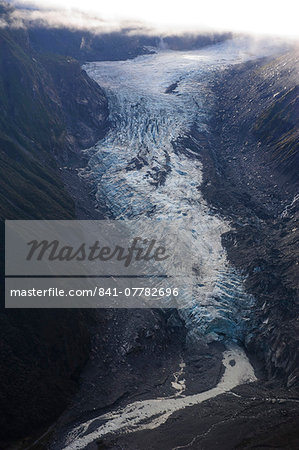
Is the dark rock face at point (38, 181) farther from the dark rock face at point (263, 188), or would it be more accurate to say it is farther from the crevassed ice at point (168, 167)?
the dark rock face at point (263, 188)

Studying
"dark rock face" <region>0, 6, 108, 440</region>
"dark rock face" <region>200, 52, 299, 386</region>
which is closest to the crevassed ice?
"dark rock face" <region>200, 52, 299, 386</region>

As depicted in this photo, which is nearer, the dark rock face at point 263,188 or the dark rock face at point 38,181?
the dark rock face at point 38,181

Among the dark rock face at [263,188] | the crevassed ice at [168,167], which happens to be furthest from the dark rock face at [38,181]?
the dark rock face at [263,188]

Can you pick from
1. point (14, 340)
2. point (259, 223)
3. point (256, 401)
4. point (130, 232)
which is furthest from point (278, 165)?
point (14, 340)

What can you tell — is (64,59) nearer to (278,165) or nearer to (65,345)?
(278,165)

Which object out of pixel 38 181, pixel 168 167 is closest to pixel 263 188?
pixel 168 167

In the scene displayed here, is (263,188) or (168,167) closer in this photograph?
(263,188)

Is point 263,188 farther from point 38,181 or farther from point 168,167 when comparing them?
point 38,181
